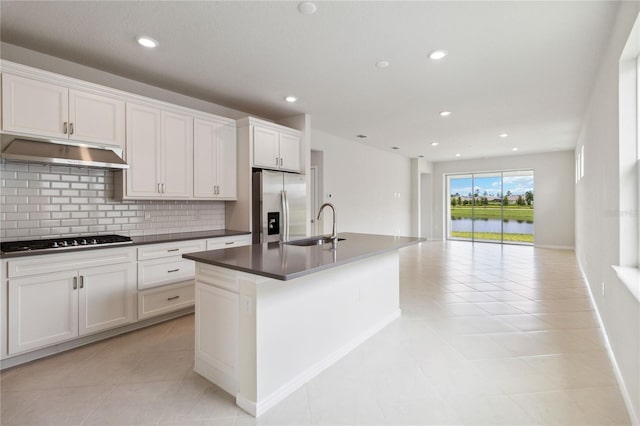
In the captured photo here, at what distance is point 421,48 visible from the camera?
9.35 feet

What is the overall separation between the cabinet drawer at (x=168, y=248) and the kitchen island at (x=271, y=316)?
121cm

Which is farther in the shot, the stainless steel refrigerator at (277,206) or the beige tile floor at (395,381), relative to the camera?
the stainless steel refrigerator at (277,206)

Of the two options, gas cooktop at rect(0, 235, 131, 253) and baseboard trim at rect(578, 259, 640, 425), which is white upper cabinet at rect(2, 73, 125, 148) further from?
baseboard trim at rect(578, 259, 640, 425)

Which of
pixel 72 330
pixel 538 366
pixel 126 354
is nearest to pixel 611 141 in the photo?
pixel 538 366

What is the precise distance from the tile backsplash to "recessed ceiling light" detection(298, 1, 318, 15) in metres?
2.66

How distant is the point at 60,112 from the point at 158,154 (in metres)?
0.92

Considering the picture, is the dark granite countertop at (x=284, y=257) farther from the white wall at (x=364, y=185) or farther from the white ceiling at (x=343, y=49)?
the white wall at (x=364, y=185)

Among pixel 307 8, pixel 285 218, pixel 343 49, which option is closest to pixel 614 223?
pixel 343 49

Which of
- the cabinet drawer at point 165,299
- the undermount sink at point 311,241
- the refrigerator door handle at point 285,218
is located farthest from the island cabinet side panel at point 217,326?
the refrigerator door handle at point 285,218

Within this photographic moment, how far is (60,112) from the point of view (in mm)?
2760

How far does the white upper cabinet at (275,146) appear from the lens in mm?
4316

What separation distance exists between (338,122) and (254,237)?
264 cm

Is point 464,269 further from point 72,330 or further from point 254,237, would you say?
point 72,330

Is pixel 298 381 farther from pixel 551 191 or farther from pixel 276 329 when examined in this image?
pixel 551 191
